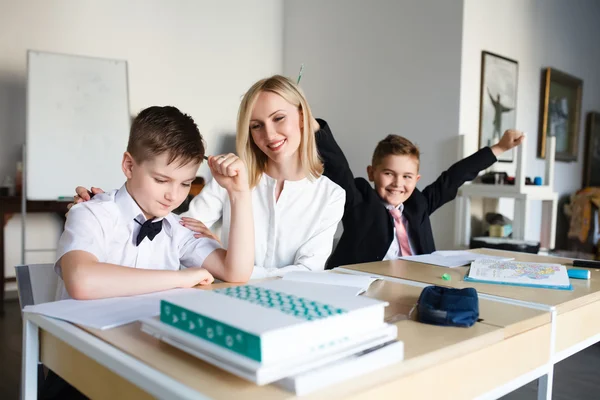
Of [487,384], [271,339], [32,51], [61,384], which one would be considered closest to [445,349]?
[487,384]

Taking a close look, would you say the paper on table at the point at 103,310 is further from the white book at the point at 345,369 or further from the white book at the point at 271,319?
the white book at the point at 345,369

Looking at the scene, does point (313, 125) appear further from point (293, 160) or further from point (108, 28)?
point (108, 28)

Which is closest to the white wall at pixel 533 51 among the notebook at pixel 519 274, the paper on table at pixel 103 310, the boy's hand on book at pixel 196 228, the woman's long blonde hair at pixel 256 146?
the woman's long blonde hair at pixel 256 146

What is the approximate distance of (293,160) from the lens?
5.41ft

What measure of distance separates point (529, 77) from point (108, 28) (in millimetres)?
3149

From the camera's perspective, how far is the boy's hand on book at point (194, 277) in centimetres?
94

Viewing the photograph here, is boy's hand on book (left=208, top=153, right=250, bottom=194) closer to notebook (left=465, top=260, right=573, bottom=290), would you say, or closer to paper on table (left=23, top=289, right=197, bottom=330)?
paper on table (left=23, top=289, right=197, bottom=330)

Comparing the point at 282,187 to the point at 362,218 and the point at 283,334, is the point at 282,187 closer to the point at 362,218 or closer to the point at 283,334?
the point at 362,218

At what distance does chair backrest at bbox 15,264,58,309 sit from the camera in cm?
106

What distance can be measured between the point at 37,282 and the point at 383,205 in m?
1.22

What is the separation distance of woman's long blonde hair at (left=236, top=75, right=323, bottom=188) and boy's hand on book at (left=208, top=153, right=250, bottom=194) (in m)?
0.46

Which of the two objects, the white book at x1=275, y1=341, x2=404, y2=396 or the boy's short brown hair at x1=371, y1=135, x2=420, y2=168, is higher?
the boy's short brown hair at x1=371, y1=135, x2=420, y2=168

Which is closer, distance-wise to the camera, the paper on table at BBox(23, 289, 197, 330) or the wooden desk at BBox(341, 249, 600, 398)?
the paper on table at BBox(23, 289, 197, 330)

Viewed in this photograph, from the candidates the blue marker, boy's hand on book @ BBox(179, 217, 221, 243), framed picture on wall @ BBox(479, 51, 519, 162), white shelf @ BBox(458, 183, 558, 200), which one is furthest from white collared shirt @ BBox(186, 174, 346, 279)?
framed picture on wall @ BBox(479, 51, 519, 162)
